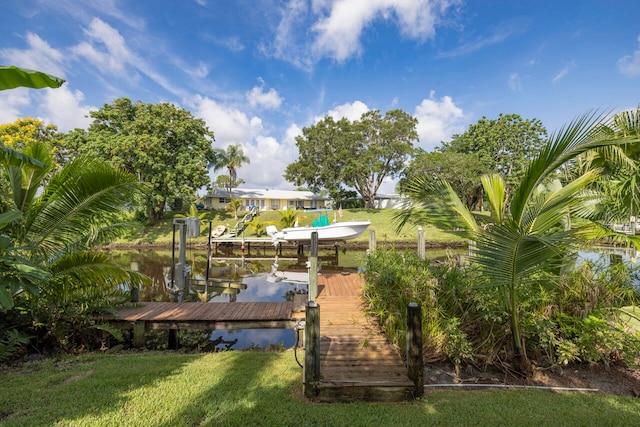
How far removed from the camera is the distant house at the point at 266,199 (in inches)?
1483

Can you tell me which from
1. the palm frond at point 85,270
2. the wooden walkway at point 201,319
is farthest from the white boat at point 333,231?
the palm frond at point 85,270

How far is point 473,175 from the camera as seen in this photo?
92.1 feet

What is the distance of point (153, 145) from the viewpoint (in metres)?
23.9

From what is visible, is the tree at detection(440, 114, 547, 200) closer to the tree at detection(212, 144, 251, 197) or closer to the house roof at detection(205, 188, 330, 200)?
the house roof at detection(205, 188, 330, 200)

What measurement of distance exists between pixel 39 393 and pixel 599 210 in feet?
28.4

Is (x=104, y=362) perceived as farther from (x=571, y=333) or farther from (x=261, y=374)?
(x=571, y=333)

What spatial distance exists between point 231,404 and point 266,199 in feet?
121

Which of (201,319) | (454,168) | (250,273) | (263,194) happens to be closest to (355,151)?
(454,168)

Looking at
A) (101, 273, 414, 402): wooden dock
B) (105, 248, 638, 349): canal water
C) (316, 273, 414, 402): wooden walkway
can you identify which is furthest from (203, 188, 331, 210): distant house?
(316, 273, 414, 402): wooden walkway

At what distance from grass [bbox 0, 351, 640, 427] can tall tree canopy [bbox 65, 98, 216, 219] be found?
73.2 ft

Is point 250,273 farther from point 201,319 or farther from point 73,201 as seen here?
point 73,201

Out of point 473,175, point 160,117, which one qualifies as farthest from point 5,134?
point 473,175

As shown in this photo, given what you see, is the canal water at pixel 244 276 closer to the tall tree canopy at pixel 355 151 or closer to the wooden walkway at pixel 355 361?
the wooden walkway at pixel 355 361

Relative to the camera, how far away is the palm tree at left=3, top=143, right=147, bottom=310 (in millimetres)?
4762
